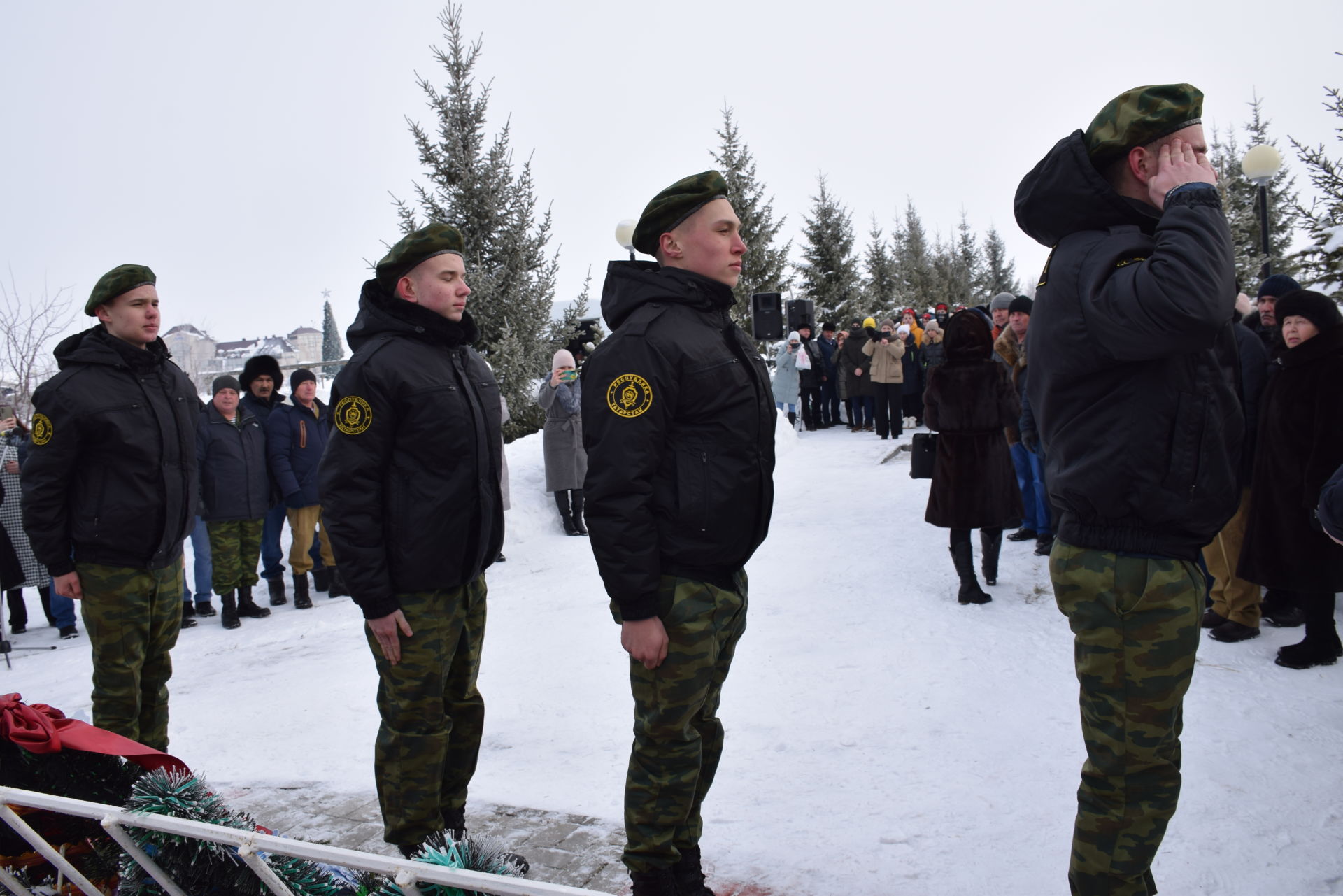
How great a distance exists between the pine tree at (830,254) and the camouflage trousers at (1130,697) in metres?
26.5

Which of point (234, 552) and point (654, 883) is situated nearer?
point (654, 883)

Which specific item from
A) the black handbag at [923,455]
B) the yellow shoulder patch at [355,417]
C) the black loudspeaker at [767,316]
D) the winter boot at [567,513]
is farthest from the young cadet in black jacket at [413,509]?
the black loudspeaker at [767,316]

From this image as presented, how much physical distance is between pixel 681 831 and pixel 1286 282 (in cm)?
469

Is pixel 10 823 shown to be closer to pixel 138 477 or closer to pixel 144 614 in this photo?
pixel 144 614

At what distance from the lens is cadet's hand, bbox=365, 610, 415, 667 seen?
3.13m

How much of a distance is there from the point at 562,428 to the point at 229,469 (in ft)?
11.3

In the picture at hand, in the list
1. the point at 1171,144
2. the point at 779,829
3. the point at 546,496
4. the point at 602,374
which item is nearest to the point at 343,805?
the point at 779,829

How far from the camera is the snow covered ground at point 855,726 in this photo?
3191 mm

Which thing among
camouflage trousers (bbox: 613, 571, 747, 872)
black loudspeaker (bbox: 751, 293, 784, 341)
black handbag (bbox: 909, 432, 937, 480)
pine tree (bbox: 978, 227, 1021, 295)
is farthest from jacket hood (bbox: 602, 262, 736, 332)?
pine tree (bbox: 978, 227, 1021, 295)

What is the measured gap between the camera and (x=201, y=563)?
8570mm

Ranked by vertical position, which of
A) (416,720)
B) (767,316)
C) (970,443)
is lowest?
(416,720)

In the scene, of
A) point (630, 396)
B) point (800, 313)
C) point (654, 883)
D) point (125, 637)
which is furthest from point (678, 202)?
point (800, 313)

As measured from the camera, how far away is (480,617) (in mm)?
3537

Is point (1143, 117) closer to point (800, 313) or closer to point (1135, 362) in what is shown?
point (1135, 362)
